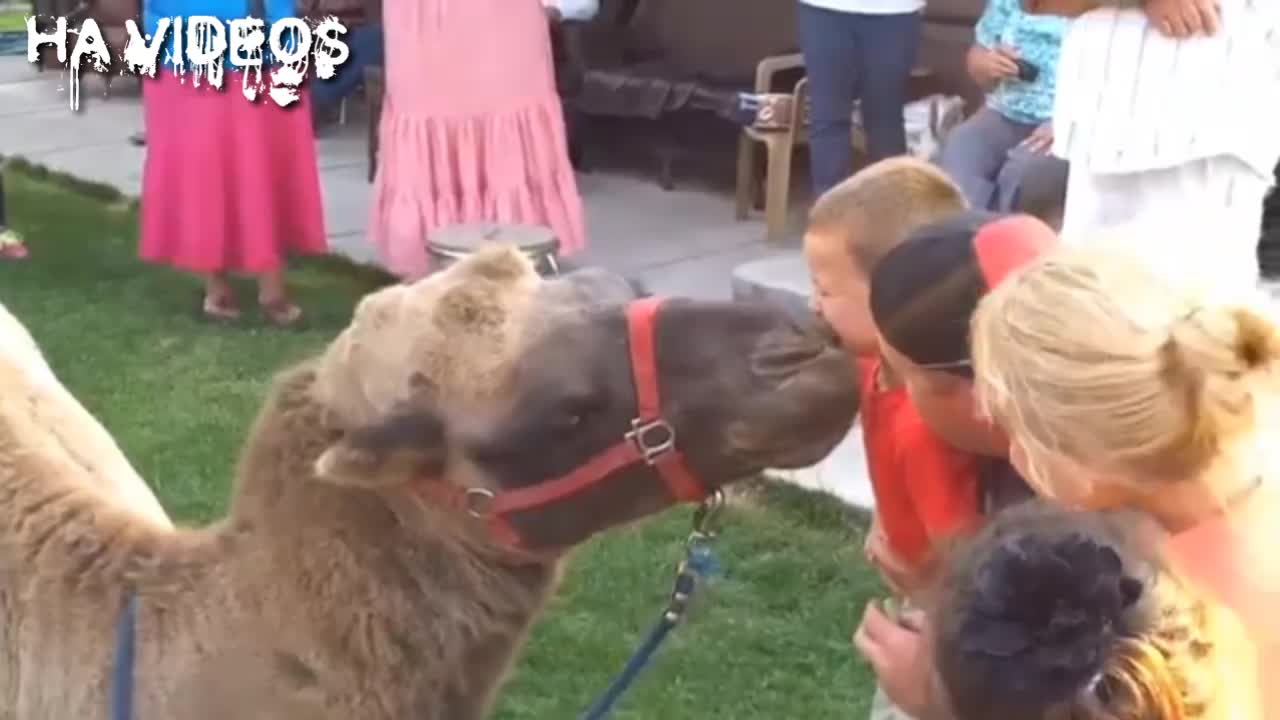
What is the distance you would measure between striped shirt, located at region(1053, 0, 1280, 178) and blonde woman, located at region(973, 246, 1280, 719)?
1885mm

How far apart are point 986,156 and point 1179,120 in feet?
6.39

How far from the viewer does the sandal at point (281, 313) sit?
7.02 meters

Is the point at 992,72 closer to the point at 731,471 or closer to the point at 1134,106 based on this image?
the point at 1134,106

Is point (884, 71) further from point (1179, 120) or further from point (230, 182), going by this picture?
point (1179, 120)

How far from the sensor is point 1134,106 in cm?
389

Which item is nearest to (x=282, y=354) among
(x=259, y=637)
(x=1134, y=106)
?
(x=1134, y=106)

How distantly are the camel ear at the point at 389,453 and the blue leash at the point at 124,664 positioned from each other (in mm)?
366

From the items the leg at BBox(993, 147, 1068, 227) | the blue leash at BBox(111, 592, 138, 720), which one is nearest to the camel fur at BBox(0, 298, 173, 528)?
the blue leash at BBox(111, 592, 138, 720)

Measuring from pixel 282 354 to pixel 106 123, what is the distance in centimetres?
560

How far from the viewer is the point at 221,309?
718cm

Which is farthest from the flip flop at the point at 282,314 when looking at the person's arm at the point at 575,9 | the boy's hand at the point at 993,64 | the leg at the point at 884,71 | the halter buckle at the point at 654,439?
the halter buckle at the point at 654,439

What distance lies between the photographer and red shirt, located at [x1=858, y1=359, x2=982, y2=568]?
2607 millimetres

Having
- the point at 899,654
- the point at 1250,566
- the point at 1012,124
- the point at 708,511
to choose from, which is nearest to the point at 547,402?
the point at 708,511

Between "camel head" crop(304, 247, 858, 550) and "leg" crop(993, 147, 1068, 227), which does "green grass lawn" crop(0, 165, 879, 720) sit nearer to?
"leg" crop(993, 147, 1068, 227)
